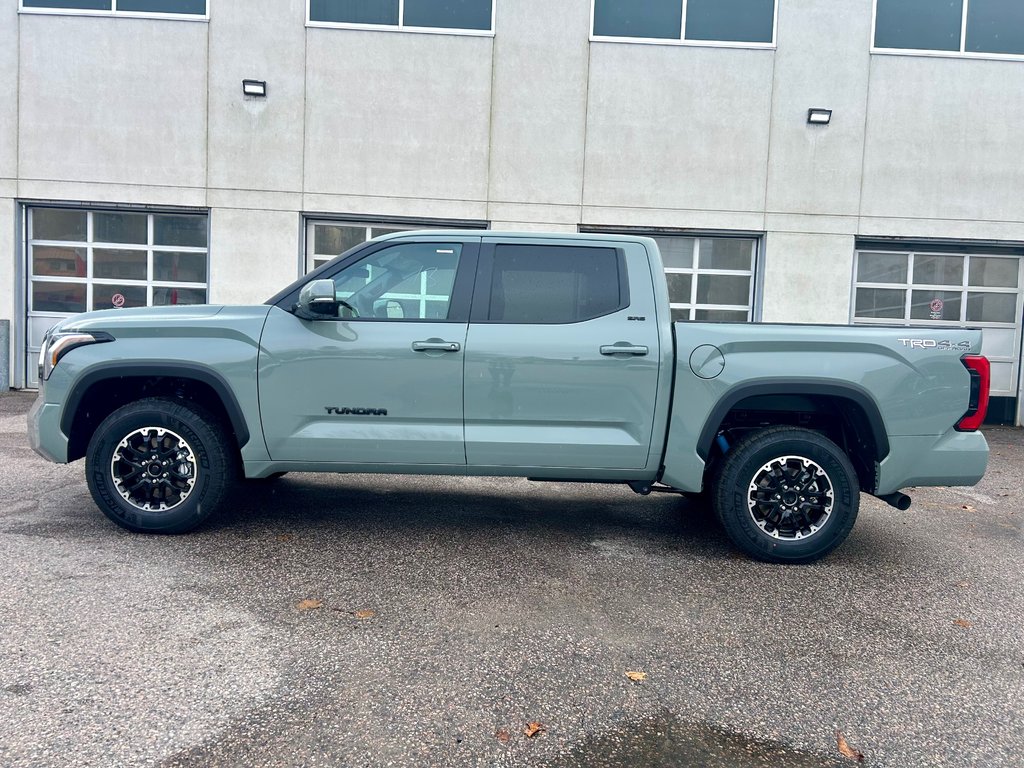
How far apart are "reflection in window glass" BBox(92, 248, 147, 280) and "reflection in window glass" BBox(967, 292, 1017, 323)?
12693mm

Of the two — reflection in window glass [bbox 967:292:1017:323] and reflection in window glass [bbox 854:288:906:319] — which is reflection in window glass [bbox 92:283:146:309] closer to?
reflection in window glass [bbox 854:288:906:319]

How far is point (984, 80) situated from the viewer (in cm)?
1130

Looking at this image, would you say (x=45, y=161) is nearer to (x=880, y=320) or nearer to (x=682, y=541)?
(x=682, y=541)

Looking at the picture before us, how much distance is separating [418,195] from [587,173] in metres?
2.54

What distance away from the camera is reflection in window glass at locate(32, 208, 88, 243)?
11.6m

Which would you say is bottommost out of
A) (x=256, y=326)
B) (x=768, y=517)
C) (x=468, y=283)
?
(x=768, y=517)

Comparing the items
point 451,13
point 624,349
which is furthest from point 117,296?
point 624,349

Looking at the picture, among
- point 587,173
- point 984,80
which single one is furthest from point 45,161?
point 984,80

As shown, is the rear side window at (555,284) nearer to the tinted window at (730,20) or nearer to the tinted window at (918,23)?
the tinted window at (730,20)

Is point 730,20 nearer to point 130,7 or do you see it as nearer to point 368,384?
point 130,7

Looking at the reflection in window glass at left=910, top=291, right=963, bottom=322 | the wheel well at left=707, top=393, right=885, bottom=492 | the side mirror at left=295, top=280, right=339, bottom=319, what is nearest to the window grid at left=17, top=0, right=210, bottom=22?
the side mirror at left=295, top=280, right=339, bottom=319

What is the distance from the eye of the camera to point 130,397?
16.0ft

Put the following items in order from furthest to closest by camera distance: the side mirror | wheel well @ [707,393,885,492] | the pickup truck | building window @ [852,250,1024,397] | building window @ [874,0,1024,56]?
building window @ [852,250,1024,397] < building window @ [874,0,1024,56] < wheel well @ [707,393,885,492] < the pickup truck < the side mirror

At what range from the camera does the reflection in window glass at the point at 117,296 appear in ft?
38.0
